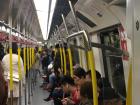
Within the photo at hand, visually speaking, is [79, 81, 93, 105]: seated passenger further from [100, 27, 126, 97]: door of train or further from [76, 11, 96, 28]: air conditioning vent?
[76, 11, 96, 28]: air conditioning vent

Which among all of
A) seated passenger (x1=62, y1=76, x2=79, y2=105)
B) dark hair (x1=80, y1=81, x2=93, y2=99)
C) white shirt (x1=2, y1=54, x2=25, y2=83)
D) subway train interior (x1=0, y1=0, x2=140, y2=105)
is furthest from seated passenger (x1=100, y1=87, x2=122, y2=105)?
white shirt (x1=2, y1=54, x2=25, y2=83)

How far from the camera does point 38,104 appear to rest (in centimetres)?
1039

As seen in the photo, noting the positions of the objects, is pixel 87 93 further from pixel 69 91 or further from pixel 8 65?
pixel 8 65

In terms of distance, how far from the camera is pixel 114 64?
5348mm

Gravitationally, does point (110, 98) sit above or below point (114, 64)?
below

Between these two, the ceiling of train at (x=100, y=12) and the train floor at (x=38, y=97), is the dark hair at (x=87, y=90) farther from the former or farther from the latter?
the train floor at (x=38, y=97)

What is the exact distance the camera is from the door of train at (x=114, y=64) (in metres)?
4.70

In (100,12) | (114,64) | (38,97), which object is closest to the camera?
(100,12)

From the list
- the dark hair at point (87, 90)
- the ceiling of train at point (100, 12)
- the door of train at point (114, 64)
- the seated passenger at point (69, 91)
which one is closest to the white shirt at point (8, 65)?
the seated passenger at point (69, 91)

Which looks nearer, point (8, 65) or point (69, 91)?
point (69, 91)

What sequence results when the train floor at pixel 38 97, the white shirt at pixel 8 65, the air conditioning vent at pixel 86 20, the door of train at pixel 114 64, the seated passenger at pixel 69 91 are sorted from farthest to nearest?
the train floor at pixel 38 97 → the white shirt at pixel 8 65 → the air conditioning vent at pixel 86 20 → the seated passenger at pixel 69 91 → the door of train at pixel 114 64

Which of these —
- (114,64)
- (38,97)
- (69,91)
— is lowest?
(38,97)

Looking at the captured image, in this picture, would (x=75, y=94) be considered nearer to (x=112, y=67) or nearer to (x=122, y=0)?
(x=112, y=67)

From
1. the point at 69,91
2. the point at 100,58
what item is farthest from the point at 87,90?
the point at 69,91
